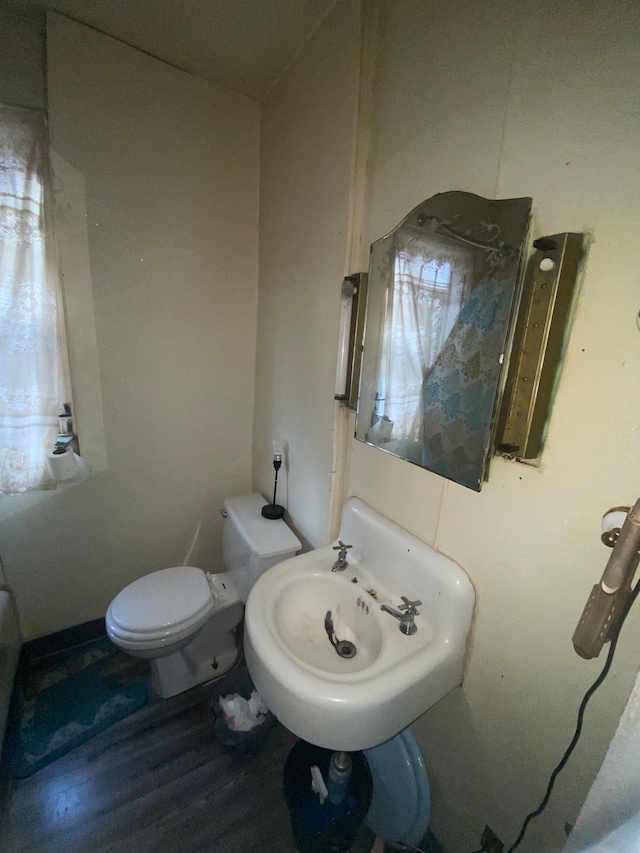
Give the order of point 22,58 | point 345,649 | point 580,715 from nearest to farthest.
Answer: point 580,715
point 345,649
point 22,58

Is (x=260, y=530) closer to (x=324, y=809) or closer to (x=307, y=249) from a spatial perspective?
(x=324, y=809)

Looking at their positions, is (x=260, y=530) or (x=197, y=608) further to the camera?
(x=260, y=530)

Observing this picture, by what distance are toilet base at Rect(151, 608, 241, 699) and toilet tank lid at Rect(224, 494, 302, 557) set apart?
1.40 ft

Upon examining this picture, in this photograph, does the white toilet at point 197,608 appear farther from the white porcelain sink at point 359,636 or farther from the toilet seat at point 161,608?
the white porcelain sink at point 359,636

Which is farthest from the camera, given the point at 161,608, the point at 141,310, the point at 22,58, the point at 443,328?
the point at 141,310

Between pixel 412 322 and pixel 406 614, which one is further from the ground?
pixel 412 322

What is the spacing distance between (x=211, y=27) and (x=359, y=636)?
1929 mm

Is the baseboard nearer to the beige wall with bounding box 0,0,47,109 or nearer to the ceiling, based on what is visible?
the beige wall with bounding box 0,0,47,109

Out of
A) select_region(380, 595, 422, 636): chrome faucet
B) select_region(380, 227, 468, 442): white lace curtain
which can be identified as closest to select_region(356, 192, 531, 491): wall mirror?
select_region(380, 227, 468, 442): white lace curtain

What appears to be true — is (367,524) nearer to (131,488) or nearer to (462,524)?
(462,524)

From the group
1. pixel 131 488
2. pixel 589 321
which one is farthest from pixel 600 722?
pixel 131 488

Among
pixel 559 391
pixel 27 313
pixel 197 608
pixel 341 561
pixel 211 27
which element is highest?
pixel 211 27

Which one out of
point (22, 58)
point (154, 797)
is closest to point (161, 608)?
point (154, 797)

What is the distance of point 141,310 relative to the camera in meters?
1.39
